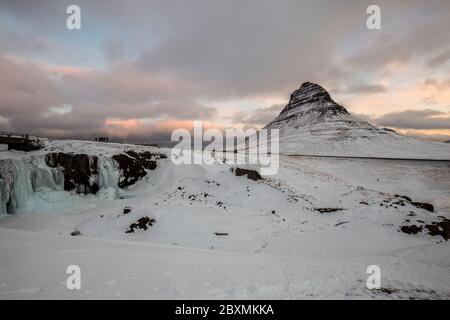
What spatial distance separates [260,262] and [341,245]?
8.59m

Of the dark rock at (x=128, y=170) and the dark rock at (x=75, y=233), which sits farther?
the dark rock at (x=128, y=170)

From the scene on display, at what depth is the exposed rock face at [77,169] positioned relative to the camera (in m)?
20.9

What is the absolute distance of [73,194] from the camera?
20.5 metres

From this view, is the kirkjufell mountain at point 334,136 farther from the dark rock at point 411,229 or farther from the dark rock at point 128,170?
the dark rock at point 128,170

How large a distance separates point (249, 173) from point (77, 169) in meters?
16.5

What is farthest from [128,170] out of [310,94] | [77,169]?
[310,94]

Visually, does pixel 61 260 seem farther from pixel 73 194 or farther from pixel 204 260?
pixel 73 194

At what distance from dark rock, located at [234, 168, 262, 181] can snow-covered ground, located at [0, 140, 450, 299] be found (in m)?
0.71

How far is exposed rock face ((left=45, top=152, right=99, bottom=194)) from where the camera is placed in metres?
20.9

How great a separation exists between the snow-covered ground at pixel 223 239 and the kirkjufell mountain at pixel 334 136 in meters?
49.4

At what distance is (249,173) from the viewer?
26.8 metres

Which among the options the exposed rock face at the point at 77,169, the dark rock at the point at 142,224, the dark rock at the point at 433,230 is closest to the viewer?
the dark rock at the point at 433,230

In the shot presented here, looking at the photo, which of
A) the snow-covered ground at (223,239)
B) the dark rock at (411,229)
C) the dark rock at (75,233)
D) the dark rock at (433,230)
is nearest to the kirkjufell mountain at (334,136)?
the snow-covered ground at (223,239)
